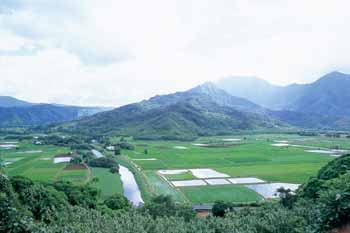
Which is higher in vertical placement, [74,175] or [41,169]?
[41,169]

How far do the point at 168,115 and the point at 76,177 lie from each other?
270ft

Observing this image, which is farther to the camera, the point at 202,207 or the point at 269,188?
the point at 269,188

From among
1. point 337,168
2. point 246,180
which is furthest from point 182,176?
point 337,168

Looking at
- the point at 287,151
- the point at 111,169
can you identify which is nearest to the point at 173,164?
the point at 111,169

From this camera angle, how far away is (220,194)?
33312 mm

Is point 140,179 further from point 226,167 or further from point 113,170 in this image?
point 226,167

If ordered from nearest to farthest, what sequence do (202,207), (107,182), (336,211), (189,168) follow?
(336,211) → (202,207) → (107,182) → (189,168)

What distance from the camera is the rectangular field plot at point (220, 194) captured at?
3112 centimetres

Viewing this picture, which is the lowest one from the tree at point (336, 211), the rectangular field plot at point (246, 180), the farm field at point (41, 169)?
the rectangular field plot at point (246, 180)

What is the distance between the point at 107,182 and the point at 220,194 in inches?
571

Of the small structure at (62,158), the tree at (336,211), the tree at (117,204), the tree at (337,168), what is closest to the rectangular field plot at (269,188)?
the tree at (337,168)

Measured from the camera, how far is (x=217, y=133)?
113812mm

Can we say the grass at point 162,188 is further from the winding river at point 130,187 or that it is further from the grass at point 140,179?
the winding river at point 130,187

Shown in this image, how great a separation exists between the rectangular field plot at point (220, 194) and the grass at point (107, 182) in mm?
7730
